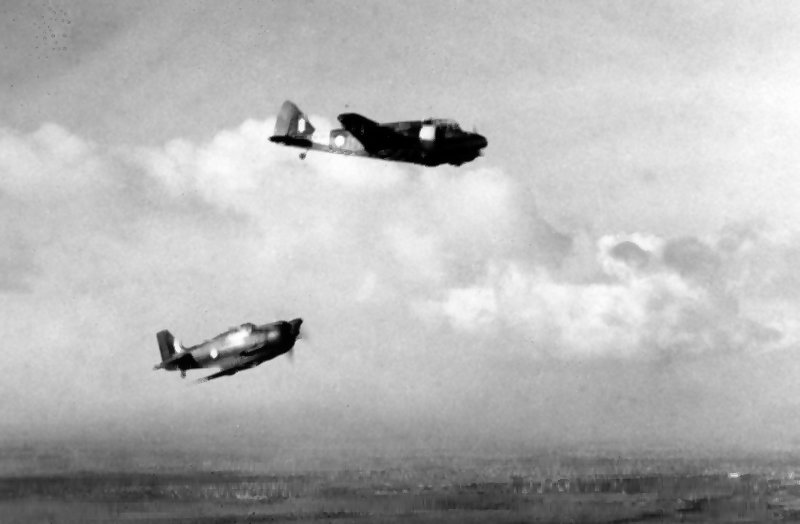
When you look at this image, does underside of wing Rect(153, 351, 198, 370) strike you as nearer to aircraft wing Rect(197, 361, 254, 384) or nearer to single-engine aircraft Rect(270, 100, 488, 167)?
aircraft wing Rect(197, 361, 254, 384)

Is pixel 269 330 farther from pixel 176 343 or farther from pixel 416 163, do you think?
pixel 416 163

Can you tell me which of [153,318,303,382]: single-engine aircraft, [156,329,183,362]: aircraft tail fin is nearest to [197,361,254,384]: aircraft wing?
[153,318,303,382]: single-engine aircraft

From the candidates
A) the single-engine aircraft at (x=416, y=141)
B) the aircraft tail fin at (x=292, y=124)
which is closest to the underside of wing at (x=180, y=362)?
the aircraft tail fin at (x=292, y=124)

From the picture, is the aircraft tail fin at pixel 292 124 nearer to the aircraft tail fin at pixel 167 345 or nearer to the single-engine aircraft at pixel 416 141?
the single-engine aircraft at pixel 416 141

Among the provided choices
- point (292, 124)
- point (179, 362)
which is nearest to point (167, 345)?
point (179, 362)

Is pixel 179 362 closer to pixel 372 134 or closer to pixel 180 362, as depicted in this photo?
pixel 180 362

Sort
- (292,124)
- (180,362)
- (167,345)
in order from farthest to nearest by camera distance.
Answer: (167,345), (180,362), (292,124)

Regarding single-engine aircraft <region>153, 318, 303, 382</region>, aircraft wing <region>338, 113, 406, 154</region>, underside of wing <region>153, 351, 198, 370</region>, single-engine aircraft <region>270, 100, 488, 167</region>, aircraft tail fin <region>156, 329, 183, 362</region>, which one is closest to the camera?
aircraft wing <region>338, 113, 406, 154</region>
